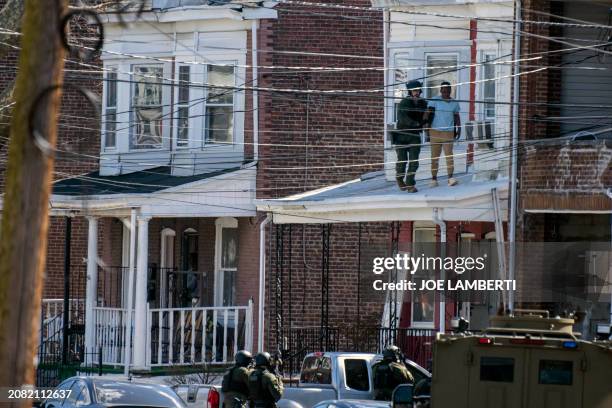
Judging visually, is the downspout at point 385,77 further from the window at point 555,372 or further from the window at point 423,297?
the window at point 555,372

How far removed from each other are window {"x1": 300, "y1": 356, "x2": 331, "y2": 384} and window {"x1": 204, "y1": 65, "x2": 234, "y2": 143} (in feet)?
27.6

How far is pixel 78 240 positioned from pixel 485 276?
1140 cm

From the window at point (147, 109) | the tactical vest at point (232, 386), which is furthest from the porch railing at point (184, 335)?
the tactical vest at point (232, 386)

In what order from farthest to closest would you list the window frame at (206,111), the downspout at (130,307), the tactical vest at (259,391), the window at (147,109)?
the window at (147,109) → the window frame at (206,111) → the downspout at (130,307) → the tactical vest at (259,391)

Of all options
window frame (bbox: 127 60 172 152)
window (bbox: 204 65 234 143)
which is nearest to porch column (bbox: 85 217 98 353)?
window frame (bbox: 127 60 172 152)

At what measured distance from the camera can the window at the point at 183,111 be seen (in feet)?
99.0

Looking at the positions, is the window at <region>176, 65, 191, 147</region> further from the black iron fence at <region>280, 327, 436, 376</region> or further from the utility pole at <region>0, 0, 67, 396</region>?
the utility pole at <region>0, 0, 67, 396</region>

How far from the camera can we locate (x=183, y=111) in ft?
99.5

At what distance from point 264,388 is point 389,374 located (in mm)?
2084

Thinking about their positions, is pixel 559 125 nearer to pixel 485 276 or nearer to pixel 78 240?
pixel 485 276

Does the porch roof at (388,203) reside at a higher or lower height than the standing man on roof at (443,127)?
lower

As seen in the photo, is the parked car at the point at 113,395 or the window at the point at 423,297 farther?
the window at the point at 423,297

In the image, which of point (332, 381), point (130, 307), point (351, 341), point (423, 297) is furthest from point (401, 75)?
point (332, 381)

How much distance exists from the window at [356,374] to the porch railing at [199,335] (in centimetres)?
696
